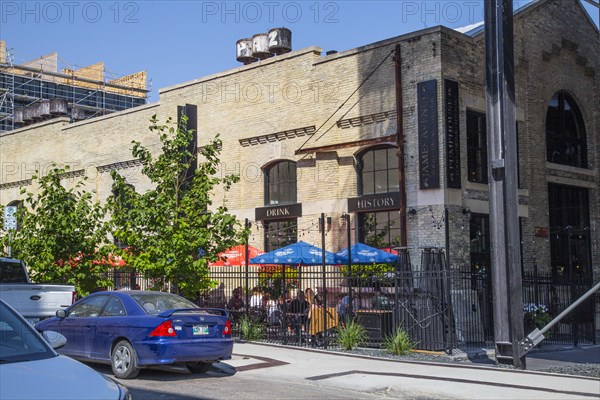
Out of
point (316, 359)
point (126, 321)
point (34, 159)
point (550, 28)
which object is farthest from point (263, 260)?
point (34, 159)

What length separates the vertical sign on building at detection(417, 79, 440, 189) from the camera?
70.2 feet

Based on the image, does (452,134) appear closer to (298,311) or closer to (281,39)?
(298,311)

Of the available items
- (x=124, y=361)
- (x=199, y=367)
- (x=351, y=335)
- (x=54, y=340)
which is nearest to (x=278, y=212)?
(x=351, y=335)

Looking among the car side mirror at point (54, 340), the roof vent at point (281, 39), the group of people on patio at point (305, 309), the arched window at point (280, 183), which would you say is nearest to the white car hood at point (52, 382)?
the car side mirror at point (54, 340)

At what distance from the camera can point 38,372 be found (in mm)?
5715

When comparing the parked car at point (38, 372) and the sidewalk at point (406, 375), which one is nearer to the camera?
the parked car at point (38, 372)

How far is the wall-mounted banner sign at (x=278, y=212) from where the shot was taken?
25.2 meters

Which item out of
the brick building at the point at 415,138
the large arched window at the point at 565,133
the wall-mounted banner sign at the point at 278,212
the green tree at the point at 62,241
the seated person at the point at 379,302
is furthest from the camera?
the large arched window at the point at 565,133

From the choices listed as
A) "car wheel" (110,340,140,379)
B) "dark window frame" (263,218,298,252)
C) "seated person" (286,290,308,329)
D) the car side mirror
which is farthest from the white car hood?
"dark window frame" (263,218,298,252)

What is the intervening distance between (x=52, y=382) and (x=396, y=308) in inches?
490

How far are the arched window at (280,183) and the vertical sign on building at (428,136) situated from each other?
5493mm

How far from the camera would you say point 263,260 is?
20.0 metres

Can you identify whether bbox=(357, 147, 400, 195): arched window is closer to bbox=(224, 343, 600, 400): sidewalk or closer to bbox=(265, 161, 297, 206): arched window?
bbox=(265, 161, 297, 206): arched window

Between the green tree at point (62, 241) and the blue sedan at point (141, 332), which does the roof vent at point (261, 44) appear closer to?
the green tree at point (62, 241)
